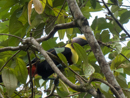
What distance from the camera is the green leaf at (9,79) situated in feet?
2.71

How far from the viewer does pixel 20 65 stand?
3.16 feet

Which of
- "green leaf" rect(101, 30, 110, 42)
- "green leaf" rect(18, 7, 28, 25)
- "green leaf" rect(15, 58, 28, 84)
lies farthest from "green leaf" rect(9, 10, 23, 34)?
"green leaf" rect(101, 30, 110, 42)

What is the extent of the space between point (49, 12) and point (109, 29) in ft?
1.35

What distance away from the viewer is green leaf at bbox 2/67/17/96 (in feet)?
2.71

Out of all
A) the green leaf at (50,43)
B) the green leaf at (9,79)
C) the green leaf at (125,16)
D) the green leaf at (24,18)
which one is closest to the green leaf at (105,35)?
the green leaf at (125,16)

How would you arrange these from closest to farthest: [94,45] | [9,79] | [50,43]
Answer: [94,45]
[9,79]
[50,43]

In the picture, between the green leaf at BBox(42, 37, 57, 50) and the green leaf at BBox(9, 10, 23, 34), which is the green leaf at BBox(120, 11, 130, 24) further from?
the green leaf at BBox(9, 10, 23, 34)

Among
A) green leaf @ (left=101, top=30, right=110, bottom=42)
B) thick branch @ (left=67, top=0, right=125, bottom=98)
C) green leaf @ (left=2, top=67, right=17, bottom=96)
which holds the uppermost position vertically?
thick branch @ (left=67, top=0, right=125, bottom=98)

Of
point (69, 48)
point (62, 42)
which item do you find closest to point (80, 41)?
point (69, 48)

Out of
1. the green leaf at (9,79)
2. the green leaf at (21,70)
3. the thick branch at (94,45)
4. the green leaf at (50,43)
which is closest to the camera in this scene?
the thick branch at (94,45)

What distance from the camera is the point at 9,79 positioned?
2.82 feet

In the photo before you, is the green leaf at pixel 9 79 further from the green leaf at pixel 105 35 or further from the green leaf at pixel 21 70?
the green leaf at pixel 105 35

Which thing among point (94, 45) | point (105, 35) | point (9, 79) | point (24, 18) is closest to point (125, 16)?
point (105, 35)

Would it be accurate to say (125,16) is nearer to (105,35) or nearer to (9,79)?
(105,35)
